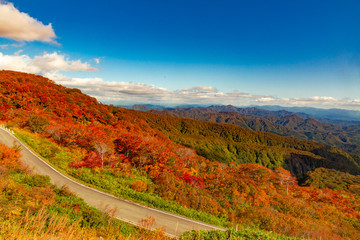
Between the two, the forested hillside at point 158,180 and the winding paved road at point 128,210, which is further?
the forested hillside at point 158,180

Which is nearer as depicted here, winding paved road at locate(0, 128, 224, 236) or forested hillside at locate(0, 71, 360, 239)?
winding paved road at locate(0, 128, 224, 236)

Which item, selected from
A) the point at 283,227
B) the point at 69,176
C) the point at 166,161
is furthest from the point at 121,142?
the point at 283,227

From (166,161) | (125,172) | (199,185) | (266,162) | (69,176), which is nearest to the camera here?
(69,176)

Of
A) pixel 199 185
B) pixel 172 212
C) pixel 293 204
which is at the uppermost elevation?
pixel 172 212

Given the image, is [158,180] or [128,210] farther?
[158,180]

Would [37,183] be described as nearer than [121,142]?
Yes

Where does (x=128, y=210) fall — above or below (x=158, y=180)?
above

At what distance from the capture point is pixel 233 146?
165375 mm

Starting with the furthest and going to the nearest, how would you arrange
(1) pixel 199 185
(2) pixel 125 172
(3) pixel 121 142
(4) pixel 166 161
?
(3) pixel 121 142 → (4) pixel 166 161 → (1) pixel 199 185 → (2) pixel 125 172

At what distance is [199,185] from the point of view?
2408cm

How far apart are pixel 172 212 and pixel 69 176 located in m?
11.7

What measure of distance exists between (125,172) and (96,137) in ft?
31.2

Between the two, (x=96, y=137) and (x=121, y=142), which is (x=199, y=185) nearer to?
(x=121, y=142)

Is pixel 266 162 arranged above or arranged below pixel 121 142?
below
